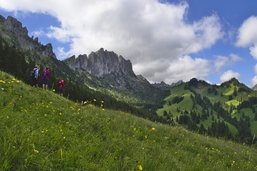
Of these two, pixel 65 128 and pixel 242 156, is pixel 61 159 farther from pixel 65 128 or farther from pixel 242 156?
pixel 242 156

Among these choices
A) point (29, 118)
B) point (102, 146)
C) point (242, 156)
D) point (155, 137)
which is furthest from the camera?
point (242, 156)

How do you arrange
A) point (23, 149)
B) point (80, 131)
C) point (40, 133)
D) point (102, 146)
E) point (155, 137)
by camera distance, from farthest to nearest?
point (155, 137) → point (80, 131) → point (102, 146) → point (40, 133) → point (23, 149)

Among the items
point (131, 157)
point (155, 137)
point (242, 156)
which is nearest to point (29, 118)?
point (131, 157)

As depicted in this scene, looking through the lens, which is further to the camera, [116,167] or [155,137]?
[155,137]

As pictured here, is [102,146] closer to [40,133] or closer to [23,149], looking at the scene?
[40,133]

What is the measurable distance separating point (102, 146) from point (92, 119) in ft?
13.7

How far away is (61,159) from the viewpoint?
776cm

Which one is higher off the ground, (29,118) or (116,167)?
(29,118)

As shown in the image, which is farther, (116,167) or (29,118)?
(29,118)

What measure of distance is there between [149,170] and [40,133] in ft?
8.68

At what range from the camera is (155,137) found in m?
16.3

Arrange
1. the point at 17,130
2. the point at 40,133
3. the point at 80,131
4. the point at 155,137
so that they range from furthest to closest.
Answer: the point at 155,137 → the point at 80,131 → the point at 40,133 → the point at 17,130

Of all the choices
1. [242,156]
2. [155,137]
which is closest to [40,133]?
[155,137]

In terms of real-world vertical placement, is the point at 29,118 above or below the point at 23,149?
above
